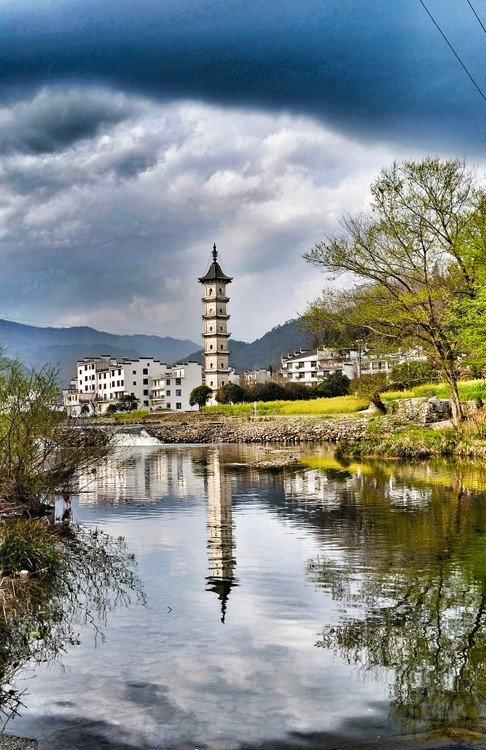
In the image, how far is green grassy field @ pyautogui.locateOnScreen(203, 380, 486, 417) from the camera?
1794 inches

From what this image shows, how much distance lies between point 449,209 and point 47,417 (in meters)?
24.2

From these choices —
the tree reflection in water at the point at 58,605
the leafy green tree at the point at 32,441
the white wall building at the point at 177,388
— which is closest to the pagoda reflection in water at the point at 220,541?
the tree reflection in water at the point at 58,605

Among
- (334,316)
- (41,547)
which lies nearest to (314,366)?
(334,316)

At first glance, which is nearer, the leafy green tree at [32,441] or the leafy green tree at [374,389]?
the leafy green tree at [32,441]

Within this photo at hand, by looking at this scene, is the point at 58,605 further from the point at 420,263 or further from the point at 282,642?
the point at 420,263

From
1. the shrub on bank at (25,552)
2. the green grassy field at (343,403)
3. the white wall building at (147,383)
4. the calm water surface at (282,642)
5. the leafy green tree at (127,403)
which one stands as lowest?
the calm water surface at (282,642)

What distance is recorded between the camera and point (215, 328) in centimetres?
13925

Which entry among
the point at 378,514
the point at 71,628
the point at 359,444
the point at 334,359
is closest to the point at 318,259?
the point at 359,444

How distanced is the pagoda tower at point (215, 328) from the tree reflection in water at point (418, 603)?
117 meters

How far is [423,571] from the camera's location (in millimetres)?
11898

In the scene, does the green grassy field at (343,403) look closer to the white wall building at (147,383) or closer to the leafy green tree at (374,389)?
the leafy green tree at (374,389)

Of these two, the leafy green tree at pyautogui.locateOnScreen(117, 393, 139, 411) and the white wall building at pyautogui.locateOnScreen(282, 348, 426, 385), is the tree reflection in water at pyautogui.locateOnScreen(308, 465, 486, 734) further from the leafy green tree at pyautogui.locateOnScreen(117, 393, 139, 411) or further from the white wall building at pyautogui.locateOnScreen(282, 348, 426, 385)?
the leafy green tree at pyautogui.locateOnScreen(117, 393, 139, 411)

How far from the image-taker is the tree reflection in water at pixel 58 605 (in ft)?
27.7

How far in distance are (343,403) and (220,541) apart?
174 feet
